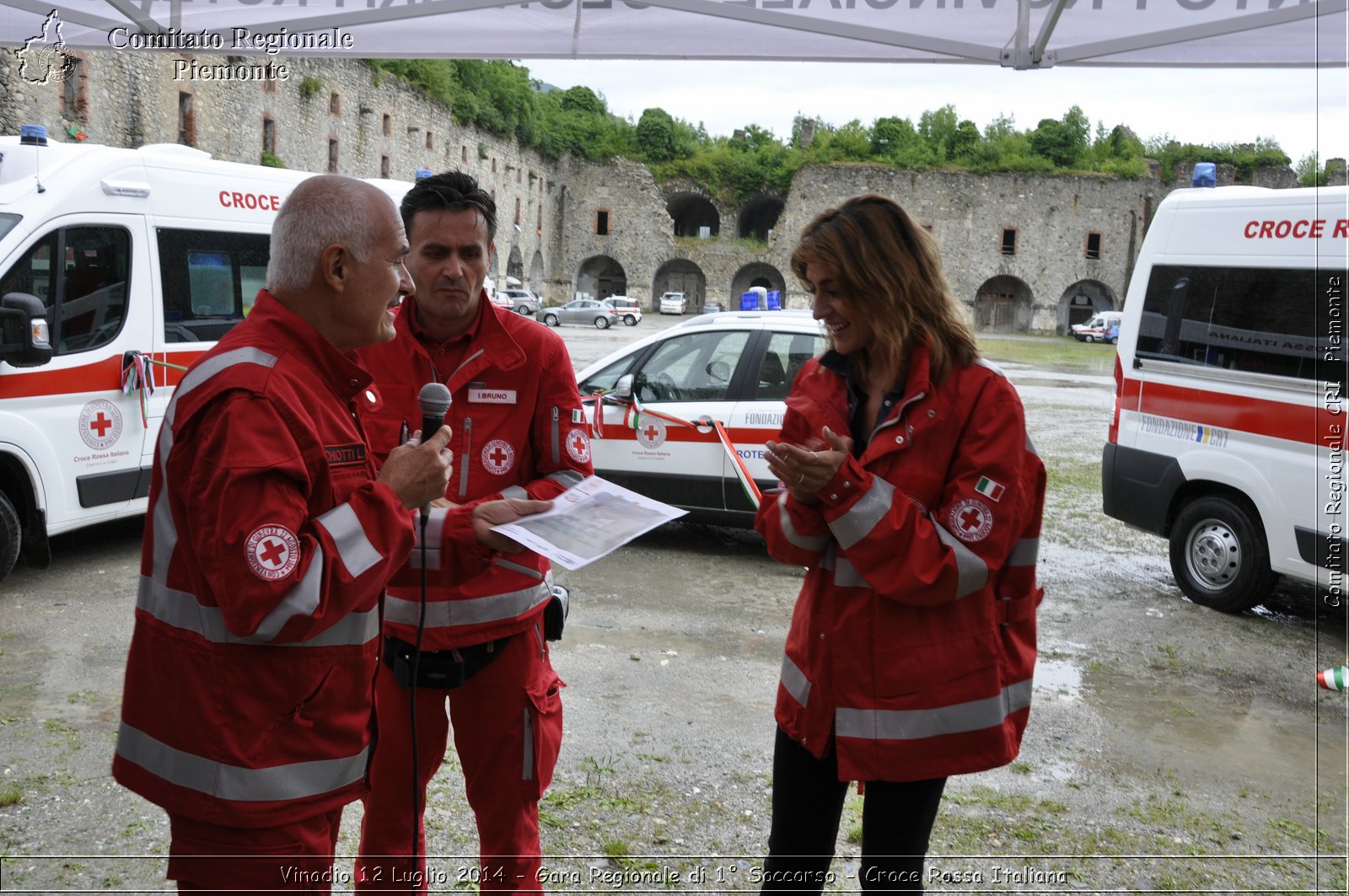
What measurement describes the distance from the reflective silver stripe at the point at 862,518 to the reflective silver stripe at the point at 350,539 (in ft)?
2.99

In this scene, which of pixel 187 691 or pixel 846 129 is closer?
pixel 187 691

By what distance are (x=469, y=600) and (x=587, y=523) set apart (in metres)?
0.40

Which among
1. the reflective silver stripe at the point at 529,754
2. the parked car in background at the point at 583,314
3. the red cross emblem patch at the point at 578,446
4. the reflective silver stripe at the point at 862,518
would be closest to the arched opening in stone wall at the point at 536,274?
the parked car in background at the point at 583,314

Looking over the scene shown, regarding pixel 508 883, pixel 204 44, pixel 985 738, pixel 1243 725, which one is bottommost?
pixel 1243 725

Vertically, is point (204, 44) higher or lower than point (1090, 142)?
lower

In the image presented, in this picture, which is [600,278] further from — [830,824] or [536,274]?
[830,824]

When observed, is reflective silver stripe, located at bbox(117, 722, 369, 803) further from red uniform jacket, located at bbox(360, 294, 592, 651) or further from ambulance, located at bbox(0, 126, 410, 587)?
ambulance, located at bbox(0, 126, 410, 587)

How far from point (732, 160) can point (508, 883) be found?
56976 millimetres

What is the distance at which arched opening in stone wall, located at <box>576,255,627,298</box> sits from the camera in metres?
59.1

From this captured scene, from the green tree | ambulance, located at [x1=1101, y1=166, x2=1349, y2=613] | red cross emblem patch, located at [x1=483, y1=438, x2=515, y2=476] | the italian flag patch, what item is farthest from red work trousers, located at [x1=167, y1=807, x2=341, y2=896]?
the green tree

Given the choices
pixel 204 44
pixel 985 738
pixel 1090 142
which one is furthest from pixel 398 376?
pixel 1090 142

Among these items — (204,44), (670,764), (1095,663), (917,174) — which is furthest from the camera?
(917,174)

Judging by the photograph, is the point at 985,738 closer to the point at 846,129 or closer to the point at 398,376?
the point at 398,376

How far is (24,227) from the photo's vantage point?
6.08m
